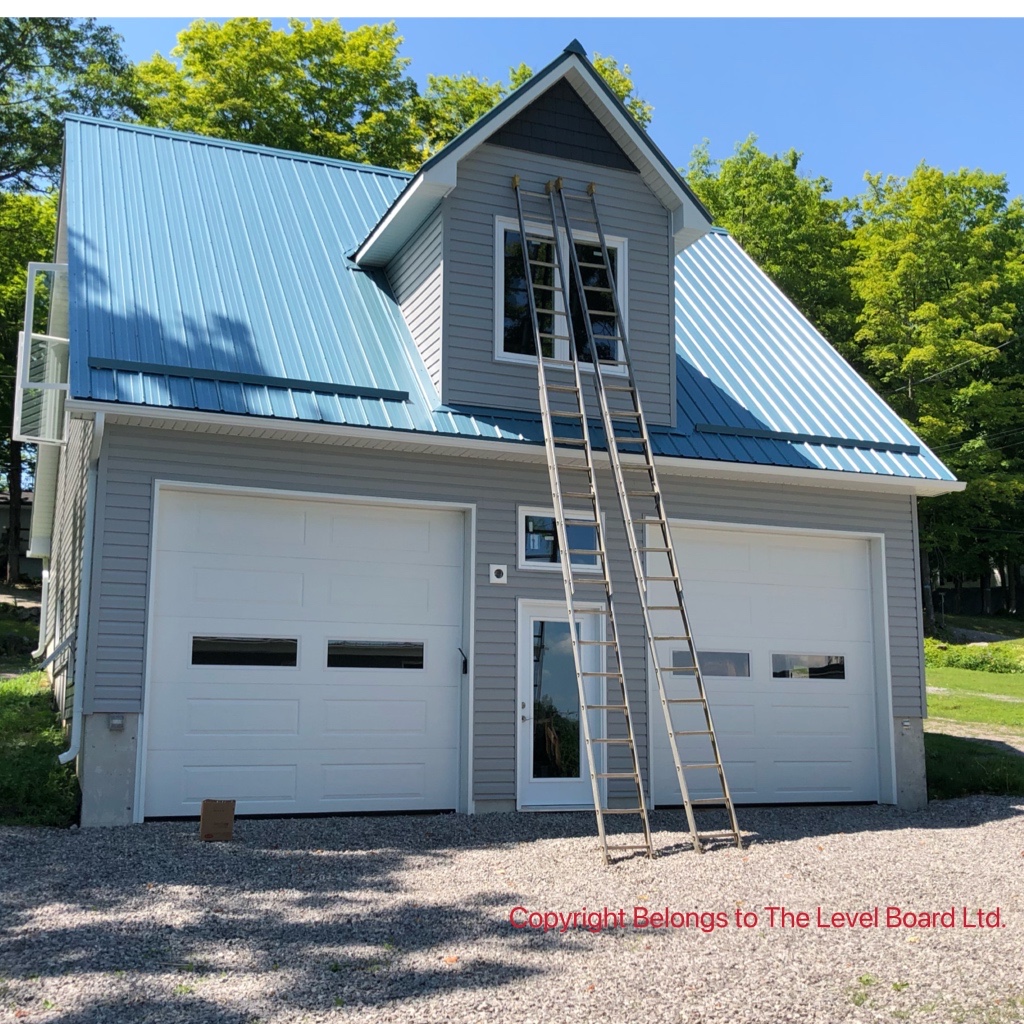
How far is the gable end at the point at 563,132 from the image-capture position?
1130 cm

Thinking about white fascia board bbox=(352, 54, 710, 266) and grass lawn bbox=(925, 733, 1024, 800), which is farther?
grass lawn bbox=(925, 733, 1024, 800)

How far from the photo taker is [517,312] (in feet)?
36.5

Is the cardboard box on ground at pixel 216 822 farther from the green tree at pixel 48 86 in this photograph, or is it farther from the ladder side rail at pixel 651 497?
the green tree at pixel 48 86

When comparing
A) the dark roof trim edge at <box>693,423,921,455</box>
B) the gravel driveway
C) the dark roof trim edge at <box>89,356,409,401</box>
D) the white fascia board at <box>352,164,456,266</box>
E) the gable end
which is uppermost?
the gable end

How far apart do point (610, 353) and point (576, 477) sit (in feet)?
4.84

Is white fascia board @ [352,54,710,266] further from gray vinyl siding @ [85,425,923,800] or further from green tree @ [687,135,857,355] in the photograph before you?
green tree @ [687,135,857,355]

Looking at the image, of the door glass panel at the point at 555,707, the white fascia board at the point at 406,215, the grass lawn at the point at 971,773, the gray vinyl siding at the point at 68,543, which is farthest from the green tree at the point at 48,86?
the grass lawn at the point at 971,773

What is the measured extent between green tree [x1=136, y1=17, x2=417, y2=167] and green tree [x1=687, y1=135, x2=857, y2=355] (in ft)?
36.2

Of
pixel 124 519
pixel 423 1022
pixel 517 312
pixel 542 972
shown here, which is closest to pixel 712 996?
pixel 542 972

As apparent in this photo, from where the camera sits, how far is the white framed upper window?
10.6 m

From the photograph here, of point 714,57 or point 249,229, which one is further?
point 249,229

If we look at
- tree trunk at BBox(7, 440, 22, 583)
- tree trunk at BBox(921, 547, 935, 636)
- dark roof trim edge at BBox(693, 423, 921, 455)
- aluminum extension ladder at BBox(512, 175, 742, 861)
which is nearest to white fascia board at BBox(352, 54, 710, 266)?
aluminum extension ladder at BBox(512, 175, 742, 861)

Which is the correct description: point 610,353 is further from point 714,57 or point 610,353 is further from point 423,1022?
point 423,1022

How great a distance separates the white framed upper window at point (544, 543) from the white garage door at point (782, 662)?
1.13 m
